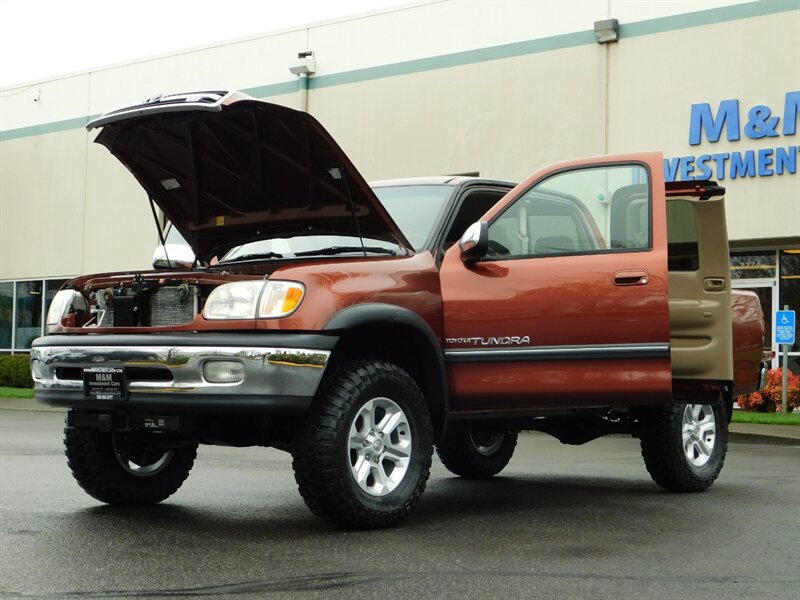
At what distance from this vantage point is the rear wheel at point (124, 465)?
6598 mm

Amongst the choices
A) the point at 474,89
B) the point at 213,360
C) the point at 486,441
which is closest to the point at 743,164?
the point at 474,89

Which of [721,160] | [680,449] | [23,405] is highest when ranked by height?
[721,160]

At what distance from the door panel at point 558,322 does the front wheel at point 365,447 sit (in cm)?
47

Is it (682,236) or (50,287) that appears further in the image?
(50,287)

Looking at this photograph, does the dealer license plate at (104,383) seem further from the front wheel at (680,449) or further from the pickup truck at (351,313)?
the front wheel at (680,449)

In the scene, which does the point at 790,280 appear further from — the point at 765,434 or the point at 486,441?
the point at 486,441

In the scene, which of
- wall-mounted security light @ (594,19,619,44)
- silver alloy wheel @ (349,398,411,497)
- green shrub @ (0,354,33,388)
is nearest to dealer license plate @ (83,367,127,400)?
silver alloy wheel @ (349,398,411,497)

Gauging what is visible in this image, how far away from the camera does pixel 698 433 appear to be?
8.38 m

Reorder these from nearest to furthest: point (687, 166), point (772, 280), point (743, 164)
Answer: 1. point (743, 164)
2. point (687, 166)
3. point (772, 280)

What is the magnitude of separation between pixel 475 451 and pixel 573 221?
93.4 inches

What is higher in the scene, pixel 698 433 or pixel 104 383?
pixel 104 383

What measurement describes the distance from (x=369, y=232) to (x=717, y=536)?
2.51 metres

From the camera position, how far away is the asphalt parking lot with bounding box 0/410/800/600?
15.2 ft

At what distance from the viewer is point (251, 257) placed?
6969 millimetres
